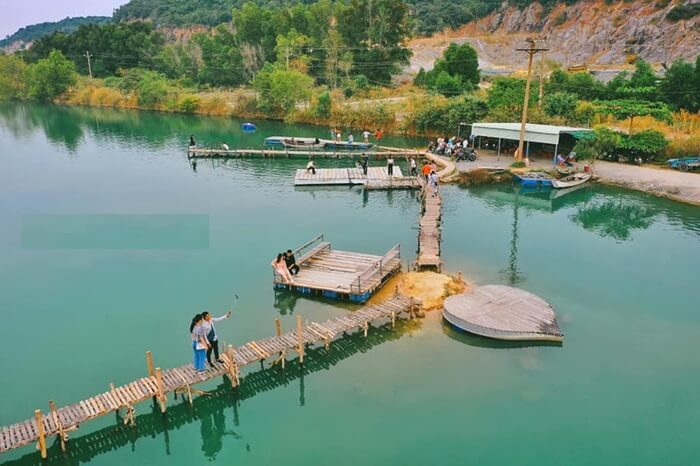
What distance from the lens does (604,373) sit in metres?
15.5

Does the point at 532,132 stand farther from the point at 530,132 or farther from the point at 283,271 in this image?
the point at 283,271

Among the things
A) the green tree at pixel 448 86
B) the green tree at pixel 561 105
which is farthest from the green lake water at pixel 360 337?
the green tree at pixel 448 86

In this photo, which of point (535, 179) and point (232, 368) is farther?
point (535, 179)

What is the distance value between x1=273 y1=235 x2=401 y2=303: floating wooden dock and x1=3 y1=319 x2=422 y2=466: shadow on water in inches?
99.8

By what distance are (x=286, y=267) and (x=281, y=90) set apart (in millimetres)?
→ 46517

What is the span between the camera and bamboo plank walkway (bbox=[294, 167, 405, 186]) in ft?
118

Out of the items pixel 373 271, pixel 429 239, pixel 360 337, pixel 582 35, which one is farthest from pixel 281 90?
pixel 582 35

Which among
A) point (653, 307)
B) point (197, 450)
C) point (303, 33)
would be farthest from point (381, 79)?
point (197, 450)

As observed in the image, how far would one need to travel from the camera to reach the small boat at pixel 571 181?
33.8 meters

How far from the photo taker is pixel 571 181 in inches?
1350

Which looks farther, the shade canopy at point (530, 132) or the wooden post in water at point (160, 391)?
the shade canopy at point (530, 132)

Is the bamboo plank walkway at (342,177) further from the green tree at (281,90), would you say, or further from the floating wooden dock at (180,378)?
the green tree at (281,90)

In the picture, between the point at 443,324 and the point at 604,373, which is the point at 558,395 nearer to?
the point at 604,373

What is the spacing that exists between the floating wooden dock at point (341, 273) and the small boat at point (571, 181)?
16533 mm
